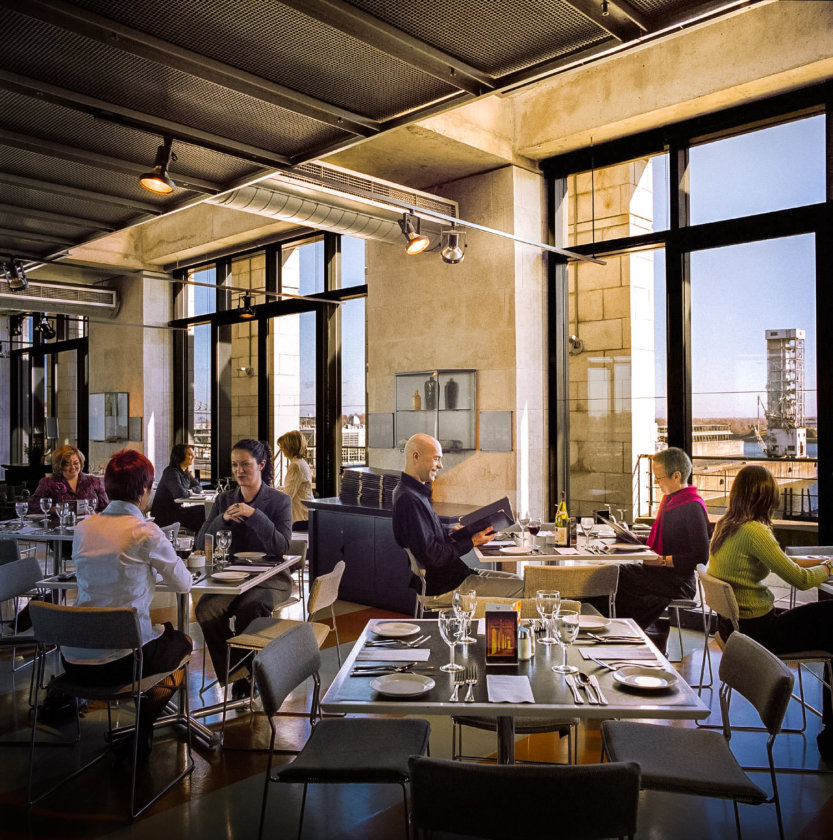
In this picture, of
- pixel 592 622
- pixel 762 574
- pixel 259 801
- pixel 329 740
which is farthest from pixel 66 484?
pixel 762 574

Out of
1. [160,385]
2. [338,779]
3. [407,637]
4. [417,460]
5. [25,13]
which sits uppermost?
[25,13]

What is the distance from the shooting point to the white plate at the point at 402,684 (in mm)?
2523

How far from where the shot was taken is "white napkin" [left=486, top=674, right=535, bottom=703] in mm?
2465

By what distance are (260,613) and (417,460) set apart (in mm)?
1386

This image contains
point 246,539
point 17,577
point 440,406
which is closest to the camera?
point 17,577

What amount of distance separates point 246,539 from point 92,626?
171 centimetres

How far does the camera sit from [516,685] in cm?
262

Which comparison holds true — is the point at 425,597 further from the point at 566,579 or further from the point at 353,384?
the point at 353,384

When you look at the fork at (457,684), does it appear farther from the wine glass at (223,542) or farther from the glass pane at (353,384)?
the glass pane at (353,384)

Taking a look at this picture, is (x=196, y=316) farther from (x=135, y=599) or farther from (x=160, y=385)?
(x=135, y=599)

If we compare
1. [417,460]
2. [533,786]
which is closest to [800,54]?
[417,460]

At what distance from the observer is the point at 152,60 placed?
3197mm

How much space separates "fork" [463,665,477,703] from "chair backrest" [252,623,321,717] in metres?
0.68

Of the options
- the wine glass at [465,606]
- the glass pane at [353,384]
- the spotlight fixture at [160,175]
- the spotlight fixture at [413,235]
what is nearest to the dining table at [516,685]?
the wine glass at [465,606]
